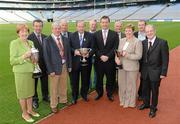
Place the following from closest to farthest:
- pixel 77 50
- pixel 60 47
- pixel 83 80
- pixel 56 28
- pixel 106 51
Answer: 1. pixel 56 28
2. pixel 60 47
3. pixel 77 50
4. pixel 106 51
5. pixel 83 80

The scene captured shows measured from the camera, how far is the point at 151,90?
8.72 meters

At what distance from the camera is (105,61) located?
934 centimetres

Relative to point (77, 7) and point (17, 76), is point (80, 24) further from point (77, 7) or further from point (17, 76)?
point (77, 7)

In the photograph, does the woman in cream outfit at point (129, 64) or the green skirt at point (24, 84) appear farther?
the woman in cream outfit at point (129, 64)

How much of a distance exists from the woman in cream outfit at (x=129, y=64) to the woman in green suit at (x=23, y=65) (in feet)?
7.90

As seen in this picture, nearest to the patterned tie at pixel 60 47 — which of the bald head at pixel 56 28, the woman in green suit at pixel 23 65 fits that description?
the bald head at pixel 56 28

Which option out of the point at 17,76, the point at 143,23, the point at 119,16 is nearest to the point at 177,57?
the point at 143,23

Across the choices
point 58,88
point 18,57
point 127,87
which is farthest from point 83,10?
point 18,57

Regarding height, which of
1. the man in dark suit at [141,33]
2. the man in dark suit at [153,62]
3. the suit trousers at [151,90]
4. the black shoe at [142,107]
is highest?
the man in dark suit at [141,33]

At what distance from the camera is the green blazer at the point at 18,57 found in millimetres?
7562

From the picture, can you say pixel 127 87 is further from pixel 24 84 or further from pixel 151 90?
pixel 24 84

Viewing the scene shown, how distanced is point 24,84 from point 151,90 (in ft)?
10.5

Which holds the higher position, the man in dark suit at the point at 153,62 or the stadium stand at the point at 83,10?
the stadium stand at the point at 83,10

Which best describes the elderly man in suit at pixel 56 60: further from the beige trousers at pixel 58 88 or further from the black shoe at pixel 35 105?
the black shoe at pixel 35 105
